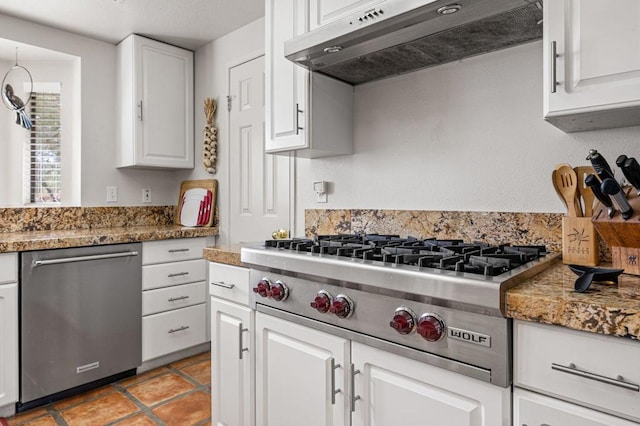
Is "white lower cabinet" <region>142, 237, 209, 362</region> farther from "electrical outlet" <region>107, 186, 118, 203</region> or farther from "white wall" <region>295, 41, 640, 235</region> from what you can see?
"white wall" <region>295, 41, 640, 235</region>

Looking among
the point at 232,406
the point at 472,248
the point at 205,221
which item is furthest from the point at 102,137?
the point at 472,248

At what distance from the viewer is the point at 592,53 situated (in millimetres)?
1047

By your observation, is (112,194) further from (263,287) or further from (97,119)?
(263,287)

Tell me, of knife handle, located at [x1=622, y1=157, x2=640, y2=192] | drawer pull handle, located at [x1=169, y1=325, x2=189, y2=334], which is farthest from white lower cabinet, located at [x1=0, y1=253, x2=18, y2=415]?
A: knife handle, located at [x1=622, y1=157, x2=640, y2=192]

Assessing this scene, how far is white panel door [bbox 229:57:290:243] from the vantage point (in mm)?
2512

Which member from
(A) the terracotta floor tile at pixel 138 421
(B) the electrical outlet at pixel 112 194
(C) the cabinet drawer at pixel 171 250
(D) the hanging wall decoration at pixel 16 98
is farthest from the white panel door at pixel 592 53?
(D) the hanging wall decoration at pixel 16 98

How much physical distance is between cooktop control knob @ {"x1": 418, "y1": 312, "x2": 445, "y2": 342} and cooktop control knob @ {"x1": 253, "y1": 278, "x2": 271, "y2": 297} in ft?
2.06

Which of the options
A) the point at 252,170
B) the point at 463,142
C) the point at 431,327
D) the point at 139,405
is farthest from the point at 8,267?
the point at 463,142

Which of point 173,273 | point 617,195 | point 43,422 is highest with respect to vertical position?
point 617,195

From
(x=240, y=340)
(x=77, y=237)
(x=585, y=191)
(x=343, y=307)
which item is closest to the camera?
(x=343, y=307)

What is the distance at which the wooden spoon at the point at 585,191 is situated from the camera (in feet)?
4.18

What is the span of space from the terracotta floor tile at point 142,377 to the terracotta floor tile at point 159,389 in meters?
0.05

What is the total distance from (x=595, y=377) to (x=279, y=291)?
3.05 ft

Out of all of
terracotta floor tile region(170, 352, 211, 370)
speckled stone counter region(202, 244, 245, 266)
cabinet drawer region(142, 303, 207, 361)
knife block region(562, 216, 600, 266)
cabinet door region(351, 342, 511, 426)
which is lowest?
terracotta floor tile region(170, 352, 211, 370)
